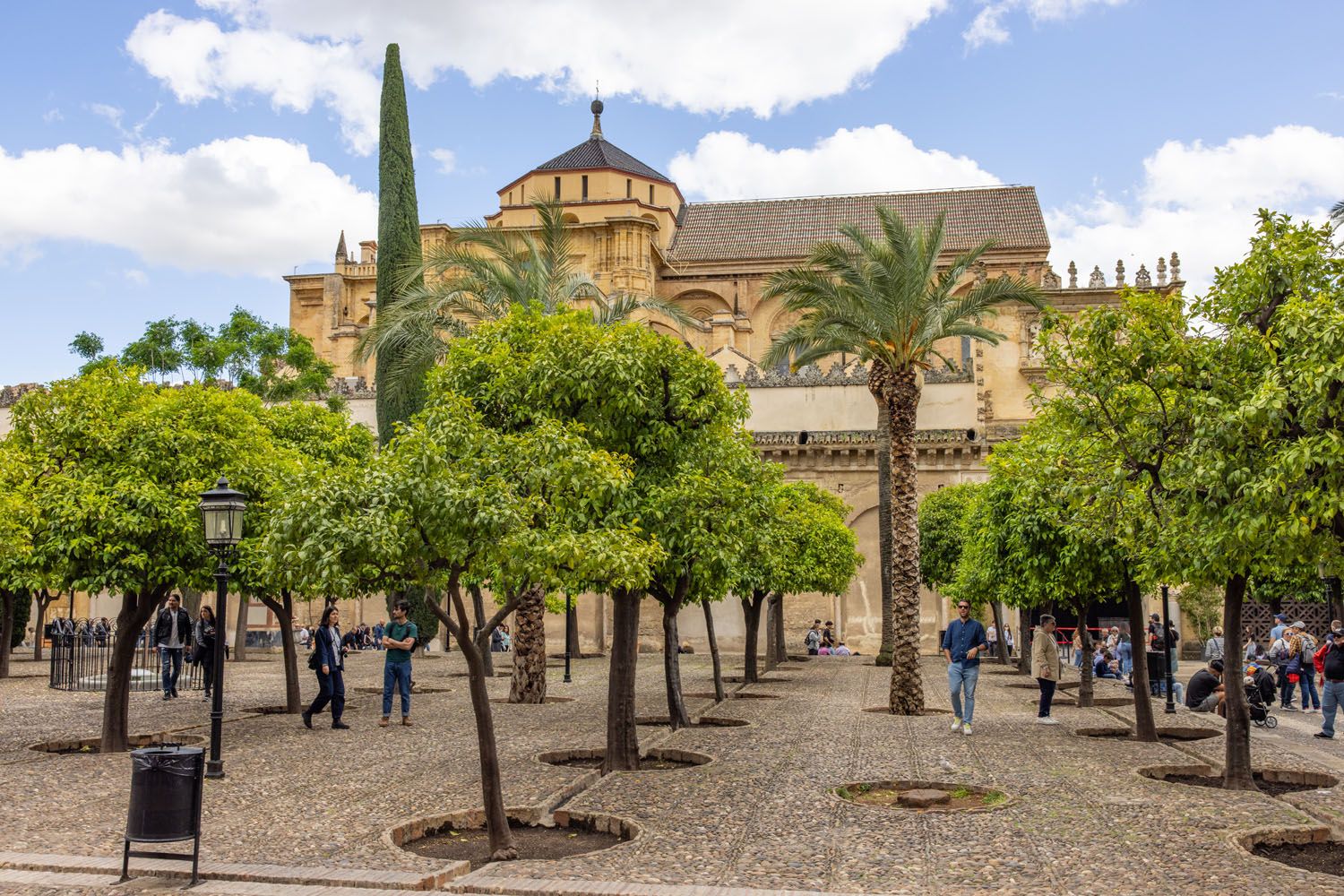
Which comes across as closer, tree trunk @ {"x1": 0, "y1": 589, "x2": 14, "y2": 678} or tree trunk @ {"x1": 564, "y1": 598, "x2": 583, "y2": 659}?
tree trunk @ {"x1": 0, "y1": 589, "x2": 14, "y2": 678}

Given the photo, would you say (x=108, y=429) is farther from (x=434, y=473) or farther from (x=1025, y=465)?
(x=1025, y=465)

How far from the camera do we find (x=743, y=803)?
9.36 m

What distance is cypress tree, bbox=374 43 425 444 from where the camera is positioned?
2505cm

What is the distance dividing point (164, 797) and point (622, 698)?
5.02 metres

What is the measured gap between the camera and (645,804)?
926cm

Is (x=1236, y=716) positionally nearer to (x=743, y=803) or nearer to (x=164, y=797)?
(x=743, y=803)

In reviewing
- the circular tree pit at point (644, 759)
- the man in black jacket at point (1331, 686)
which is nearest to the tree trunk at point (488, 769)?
the circular tree pit at point (644, 759)

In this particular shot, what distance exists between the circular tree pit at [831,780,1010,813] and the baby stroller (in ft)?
24.8

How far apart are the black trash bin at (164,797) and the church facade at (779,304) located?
26.0 meters

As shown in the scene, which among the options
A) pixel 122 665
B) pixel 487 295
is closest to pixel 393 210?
pixel 487 295

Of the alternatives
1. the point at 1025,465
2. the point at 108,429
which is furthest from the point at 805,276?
the point at 108,429

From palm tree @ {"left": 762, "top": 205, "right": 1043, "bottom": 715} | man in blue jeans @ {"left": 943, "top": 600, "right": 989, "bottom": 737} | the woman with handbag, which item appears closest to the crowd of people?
palm tree @ {"left": 762, "top": 205, "right": 1043, "bottom": 715}

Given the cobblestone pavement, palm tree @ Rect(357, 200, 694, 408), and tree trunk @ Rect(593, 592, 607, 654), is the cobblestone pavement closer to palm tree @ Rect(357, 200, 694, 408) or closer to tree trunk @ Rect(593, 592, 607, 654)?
palm tree @ Rect(357, 200, 694, 408)

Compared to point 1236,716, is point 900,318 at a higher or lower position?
higher
